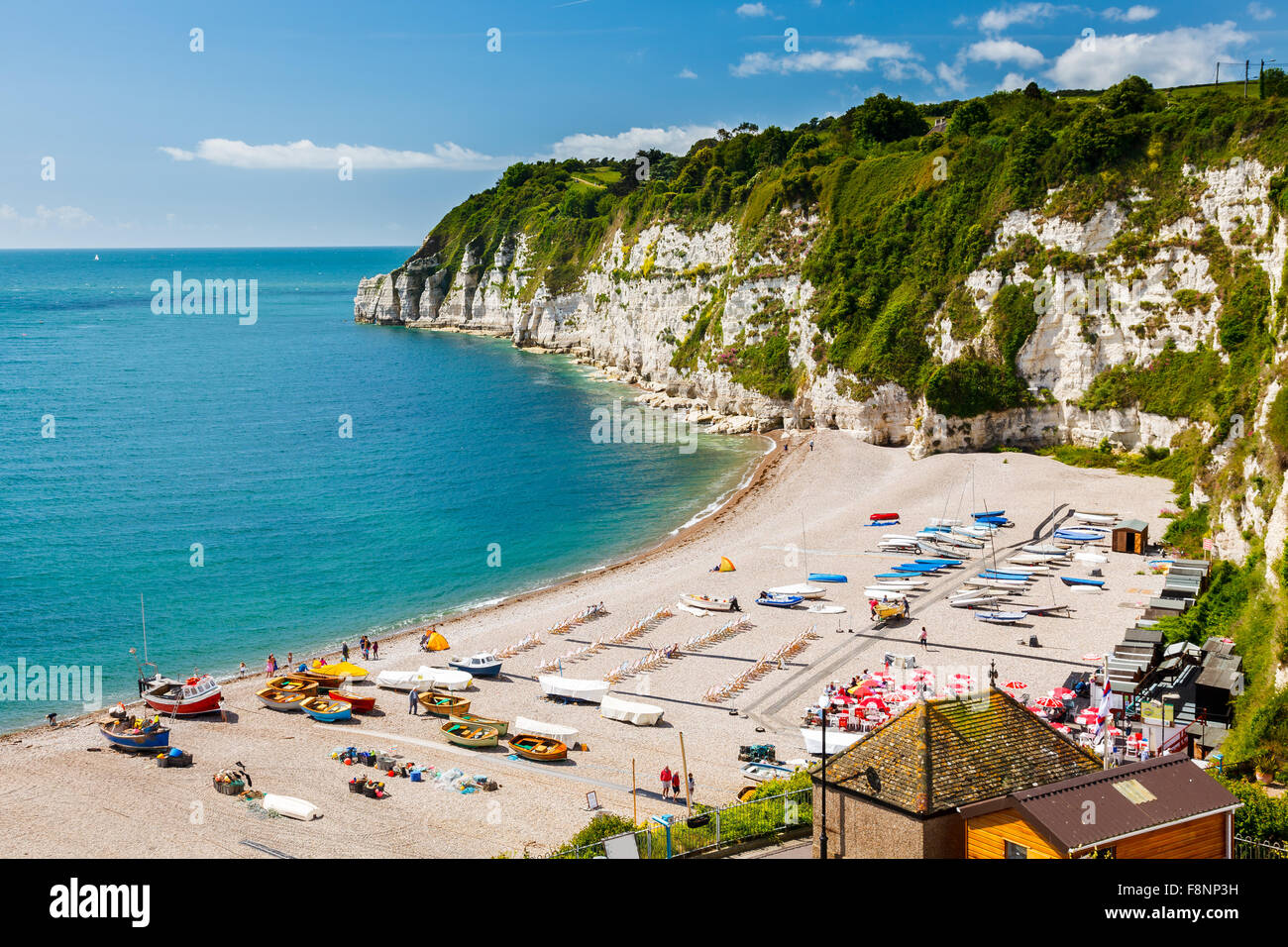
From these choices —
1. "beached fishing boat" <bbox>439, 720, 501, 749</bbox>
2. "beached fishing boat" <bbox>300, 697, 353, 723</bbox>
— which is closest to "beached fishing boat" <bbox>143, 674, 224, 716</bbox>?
"beached fishing boat" <bbox>300, 697, 353, 723</bbox>

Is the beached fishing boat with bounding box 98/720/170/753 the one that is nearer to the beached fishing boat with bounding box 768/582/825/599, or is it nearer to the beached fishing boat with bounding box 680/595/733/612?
the beached fishing boat with bounding box 680/595/733/612

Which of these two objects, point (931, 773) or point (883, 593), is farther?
point (883, 593)

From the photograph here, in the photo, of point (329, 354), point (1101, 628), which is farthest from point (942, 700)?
point (329, 354)

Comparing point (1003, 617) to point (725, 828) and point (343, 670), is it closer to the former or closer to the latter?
point (725, 828)

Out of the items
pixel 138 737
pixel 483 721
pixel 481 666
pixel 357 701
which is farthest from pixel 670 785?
pixel 138 737

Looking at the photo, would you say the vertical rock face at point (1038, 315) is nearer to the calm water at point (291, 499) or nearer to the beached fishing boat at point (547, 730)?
the calm water at point (291, 499)

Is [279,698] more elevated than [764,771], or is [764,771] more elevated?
[764,771]

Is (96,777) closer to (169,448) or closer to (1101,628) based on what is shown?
(1101,628)
